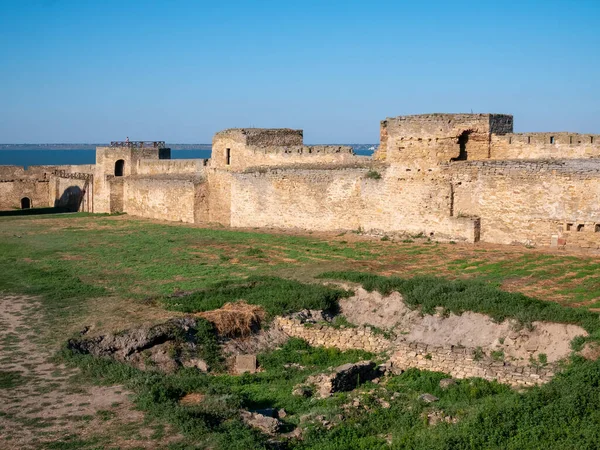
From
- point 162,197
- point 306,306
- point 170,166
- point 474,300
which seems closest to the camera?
point 474,300

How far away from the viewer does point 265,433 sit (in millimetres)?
9016

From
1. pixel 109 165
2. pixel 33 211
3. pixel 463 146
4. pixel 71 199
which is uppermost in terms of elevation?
pixel 463 146

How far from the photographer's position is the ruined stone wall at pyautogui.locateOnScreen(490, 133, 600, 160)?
1814 centimetres

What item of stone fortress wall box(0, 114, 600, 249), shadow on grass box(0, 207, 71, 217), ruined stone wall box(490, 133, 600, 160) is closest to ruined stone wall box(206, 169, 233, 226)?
stone fortress wall box(0, 114, 600, 249)

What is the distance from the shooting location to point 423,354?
1170cm

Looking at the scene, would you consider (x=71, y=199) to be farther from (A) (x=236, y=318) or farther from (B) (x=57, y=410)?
(B) (x=57, y=410)

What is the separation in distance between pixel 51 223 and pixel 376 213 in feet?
48.2

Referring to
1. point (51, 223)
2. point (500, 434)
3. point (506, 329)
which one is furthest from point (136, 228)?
point (500, 434)

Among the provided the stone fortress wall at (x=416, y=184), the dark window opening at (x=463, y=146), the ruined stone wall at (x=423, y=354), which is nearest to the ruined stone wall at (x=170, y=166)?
the stone fortress wall at (x=416, y=184)

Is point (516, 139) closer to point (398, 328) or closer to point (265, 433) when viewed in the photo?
point (398, 328)

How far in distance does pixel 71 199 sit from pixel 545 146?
27.0 meters

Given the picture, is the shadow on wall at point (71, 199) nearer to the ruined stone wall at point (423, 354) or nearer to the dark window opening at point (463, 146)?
the dark window opening at point (463, 146)

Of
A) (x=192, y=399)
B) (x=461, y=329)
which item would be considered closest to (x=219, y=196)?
(x=461, y=329)

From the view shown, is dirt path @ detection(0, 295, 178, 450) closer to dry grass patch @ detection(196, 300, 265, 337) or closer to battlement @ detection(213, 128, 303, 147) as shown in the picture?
dry grass patch @ detection(196, 300, 265, 337)
